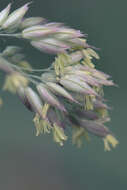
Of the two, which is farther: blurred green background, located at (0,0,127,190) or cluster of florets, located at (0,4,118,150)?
blurred green background, located at (0,0,127,190)

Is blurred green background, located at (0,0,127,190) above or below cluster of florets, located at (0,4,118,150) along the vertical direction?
below

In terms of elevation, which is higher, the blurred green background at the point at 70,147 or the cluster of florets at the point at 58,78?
the cluster of florets at the point at 58,78

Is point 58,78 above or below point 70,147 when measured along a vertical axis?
above

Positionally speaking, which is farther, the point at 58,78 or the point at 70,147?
the point at 70,147

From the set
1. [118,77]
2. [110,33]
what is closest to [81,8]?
[110,33]

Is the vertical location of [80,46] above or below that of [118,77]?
above

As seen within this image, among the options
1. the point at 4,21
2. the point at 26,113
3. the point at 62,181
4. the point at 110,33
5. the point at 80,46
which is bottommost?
the point at 62,181

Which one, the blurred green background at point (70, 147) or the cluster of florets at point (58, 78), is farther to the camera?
the blurred green background at point (70, 147)

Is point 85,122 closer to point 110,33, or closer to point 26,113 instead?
point 26,113
